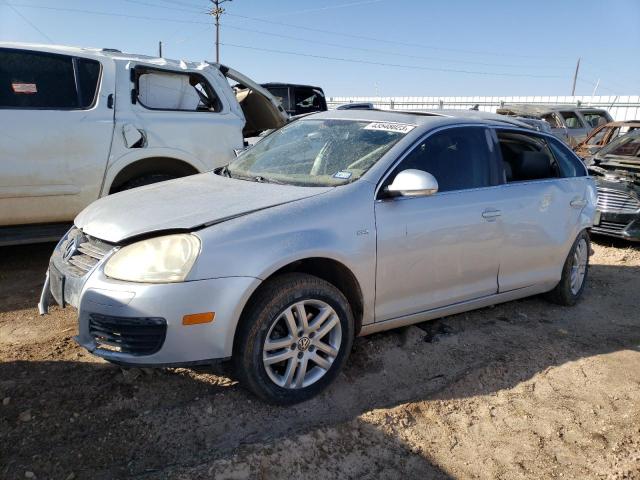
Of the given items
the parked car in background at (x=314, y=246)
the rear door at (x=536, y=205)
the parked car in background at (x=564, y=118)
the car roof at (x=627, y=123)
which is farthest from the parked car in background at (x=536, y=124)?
the parked car in background at (x=564, y=118)

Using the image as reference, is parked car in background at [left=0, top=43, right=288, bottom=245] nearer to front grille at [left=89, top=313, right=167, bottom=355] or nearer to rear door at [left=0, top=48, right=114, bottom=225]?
rear door at [left=0, top=48, right=114, bottom=225]

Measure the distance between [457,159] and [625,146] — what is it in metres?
5.73

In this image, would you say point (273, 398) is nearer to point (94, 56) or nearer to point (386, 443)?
point (386, 443)

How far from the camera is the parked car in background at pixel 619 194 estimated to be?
7.00 m

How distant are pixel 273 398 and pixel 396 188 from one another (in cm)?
140

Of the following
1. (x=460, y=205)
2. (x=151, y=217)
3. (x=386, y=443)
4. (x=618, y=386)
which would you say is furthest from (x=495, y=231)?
(x=151, y=217)

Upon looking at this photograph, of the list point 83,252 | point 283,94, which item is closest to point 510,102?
point 283,94

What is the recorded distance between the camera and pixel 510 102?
919 inches

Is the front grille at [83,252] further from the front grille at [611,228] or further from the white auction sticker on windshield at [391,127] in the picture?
the front grille at [611,228]

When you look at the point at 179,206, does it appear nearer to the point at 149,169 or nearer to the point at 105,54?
the point at 149,169

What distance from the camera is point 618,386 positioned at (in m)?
3.45

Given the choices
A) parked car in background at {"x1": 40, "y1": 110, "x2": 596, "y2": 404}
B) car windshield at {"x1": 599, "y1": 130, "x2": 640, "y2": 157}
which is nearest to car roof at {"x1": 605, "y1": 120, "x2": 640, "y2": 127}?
A: car windshield at {"x1": 599, "y1": 130, "x2": 640, "y2": 157}

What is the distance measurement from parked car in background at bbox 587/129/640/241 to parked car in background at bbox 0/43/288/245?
5.04 meters

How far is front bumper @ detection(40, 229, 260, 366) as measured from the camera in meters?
2.58
